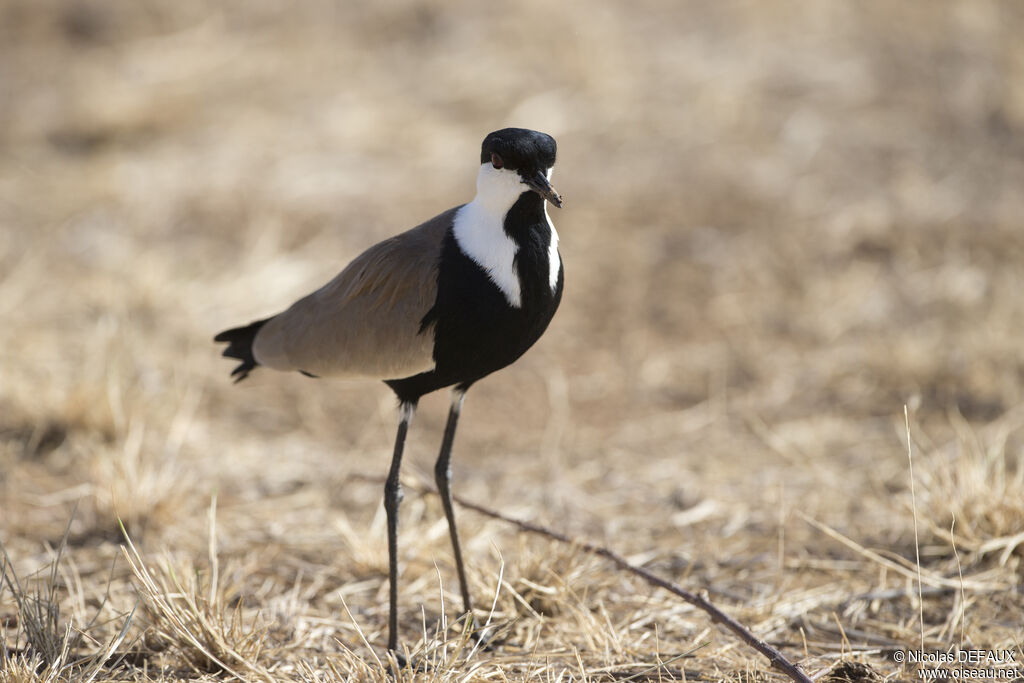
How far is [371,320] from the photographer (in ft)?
10.5

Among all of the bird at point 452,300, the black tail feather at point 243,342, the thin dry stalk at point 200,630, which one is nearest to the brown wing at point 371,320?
the bird at point 452,300

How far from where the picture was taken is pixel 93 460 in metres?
4.21

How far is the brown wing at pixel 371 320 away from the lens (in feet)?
10.0

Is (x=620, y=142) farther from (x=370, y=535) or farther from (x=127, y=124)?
(x=370, y=535)

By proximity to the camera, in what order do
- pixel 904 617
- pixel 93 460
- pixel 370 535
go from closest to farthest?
pixel 904 617 → pixel 370 535 → pixel 93 460

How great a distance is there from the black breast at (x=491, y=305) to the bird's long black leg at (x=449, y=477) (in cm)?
34

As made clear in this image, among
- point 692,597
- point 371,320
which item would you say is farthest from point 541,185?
point 692,597

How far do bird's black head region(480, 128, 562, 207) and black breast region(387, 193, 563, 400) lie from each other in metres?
0.09

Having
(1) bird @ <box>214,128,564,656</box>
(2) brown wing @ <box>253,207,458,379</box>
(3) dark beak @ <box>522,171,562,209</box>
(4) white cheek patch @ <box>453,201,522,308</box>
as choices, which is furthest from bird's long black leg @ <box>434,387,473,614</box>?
(3) dark beak @ <box>522,171,562,209</box>

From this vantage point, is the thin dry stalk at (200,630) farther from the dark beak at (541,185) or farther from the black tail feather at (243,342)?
the dark beak at (541,185)

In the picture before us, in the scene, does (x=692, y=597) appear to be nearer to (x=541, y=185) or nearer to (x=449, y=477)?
(x=449, y=477)

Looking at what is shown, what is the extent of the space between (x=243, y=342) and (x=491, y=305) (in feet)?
4.33

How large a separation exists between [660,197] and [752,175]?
78 cm

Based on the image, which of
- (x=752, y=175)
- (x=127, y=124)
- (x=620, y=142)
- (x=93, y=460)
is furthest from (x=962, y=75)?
(x=93, y=460)
